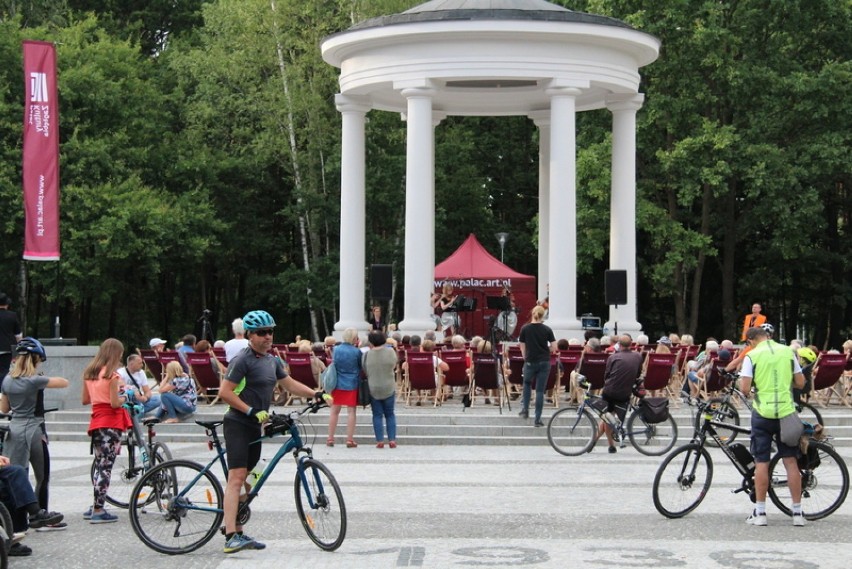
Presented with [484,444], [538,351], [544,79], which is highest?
[544,79]

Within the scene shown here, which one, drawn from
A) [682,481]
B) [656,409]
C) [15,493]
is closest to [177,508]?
[15,493]

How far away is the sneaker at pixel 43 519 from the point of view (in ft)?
38.2

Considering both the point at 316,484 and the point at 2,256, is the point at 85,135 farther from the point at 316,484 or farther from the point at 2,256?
the point at 316,484

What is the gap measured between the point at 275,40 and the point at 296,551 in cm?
3489

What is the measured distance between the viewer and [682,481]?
12.4m

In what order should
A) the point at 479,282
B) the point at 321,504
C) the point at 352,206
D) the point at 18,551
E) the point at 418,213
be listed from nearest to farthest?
1. the point at 18,551
2. the point at 321,504
3. the point at 418,213
4. the point at 352,206
5. the point at 479,282

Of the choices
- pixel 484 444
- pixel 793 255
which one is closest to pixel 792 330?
pixel 793 255

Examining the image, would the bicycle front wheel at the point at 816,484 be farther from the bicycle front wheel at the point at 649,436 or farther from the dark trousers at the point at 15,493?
the bicycle front wheel at the point at 649,436

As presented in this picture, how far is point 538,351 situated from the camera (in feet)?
67.7

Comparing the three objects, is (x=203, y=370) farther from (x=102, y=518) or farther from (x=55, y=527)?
(x=55, y=527)

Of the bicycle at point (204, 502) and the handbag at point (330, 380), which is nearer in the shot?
the bicycle at point (204, 502)

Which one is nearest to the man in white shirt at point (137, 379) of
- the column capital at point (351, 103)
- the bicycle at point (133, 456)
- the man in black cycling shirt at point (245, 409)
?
the bicycle at point (133, 456)

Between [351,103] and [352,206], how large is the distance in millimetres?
2088

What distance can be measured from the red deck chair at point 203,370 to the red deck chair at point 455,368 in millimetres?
3610
